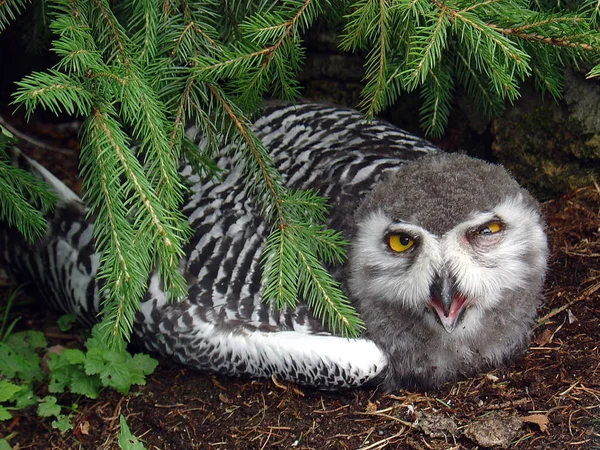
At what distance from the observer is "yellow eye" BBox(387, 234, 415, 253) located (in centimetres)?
335

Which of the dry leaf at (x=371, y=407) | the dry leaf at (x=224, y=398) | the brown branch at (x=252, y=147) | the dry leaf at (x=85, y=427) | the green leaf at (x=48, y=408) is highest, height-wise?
the brown branch at (x=252, y=147)

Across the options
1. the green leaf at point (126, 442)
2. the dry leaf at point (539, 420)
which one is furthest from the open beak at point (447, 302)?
the green leaf at point (126, 442)

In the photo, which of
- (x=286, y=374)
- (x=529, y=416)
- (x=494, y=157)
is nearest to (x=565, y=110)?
(x=494, y=157)

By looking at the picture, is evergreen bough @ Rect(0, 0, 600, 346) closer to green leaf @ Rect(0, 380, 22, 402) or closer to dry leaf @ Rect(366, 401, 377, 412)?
dry leaf @ Rect(366, 401, 377, 412)

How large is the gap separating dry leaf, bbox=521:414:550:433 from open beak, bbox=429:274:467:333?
1.64ft

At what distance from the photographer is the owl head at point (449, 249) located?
128 inches

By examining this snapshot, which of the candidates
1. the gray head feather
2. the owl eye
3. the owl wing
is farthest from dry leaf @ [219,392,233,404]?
the owl eye

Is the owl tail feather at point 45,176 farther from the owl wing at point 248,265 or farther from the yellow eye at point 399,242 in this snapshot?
the yellow eye at point 399,242

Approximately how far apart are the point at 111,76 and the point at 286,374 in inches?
63.1

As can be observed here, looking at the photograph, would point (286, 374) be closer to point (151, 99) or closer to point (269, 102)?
point (151, 99)

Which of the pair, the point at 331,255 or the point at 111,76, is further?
the point at 331,255

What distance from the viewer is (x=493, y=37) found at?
9.83 feet

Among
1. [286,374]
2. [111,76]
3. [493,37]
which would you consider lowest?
[286,374]

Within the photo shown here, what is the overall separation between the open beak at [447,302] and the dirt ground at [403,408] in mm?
438
